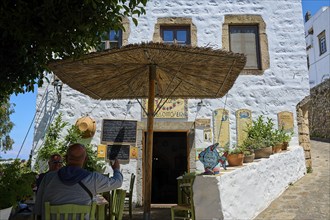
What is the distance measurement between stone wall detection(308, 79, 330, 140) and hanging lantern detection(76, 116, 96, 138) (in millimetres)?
11666

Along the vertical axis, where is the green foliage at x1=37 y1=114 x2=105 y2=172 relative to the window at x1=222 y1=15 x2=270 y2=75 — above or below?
below

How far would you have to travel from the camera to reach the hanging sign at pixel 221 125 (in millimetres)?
7938

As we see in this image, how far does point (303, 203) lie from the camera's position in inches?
231

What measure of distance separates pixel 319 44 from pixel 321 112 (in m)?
6.56

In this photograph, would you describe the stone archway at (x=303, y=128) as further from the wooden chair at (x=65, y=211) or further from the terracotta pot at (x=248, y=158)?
the wooden chair at (x=65, y=211)

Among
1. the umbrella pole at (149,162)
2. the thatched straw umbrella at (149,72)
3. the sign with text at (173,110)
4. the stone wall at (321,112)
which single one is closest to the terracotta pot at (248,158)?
the thatched straw umbrella at (149,72)

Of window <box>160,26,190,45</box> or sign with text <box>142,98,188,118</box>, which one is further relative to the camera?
window <box>160,26,190,45</box>

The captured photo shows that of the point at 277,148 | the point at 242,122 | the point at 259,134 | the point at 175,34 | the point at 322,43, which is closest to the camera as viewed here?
the point at 277,148

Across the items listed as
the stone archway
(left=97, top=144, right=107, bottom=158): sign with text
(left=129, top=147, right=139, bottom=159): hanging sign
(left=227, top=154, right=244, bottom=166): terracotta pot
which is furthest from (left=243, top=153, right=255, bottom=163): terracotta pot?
(left=97, top=144, right=107, bottom=158): sign with text

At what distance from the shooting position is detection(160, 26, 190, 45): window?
28.0 feet

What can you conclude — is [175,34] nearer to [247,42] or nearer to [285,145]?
[247,42]

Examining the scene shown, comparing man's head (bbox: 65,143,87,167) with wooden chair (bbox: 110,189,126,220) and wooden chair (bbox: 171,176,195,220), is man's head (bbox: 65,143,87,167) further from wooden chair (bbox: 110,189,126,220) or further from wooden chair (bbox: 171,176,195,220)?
wooden chair (bbox: 171,176,195,220)

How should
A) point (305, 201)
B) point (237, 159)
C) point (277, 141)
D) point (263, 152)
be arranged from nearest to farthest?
point (237, 159) < point (305, 201) < point (263, 152) < point (277, 141)

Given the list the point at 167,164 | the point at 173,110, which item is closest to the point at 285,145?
the point at 173,110
